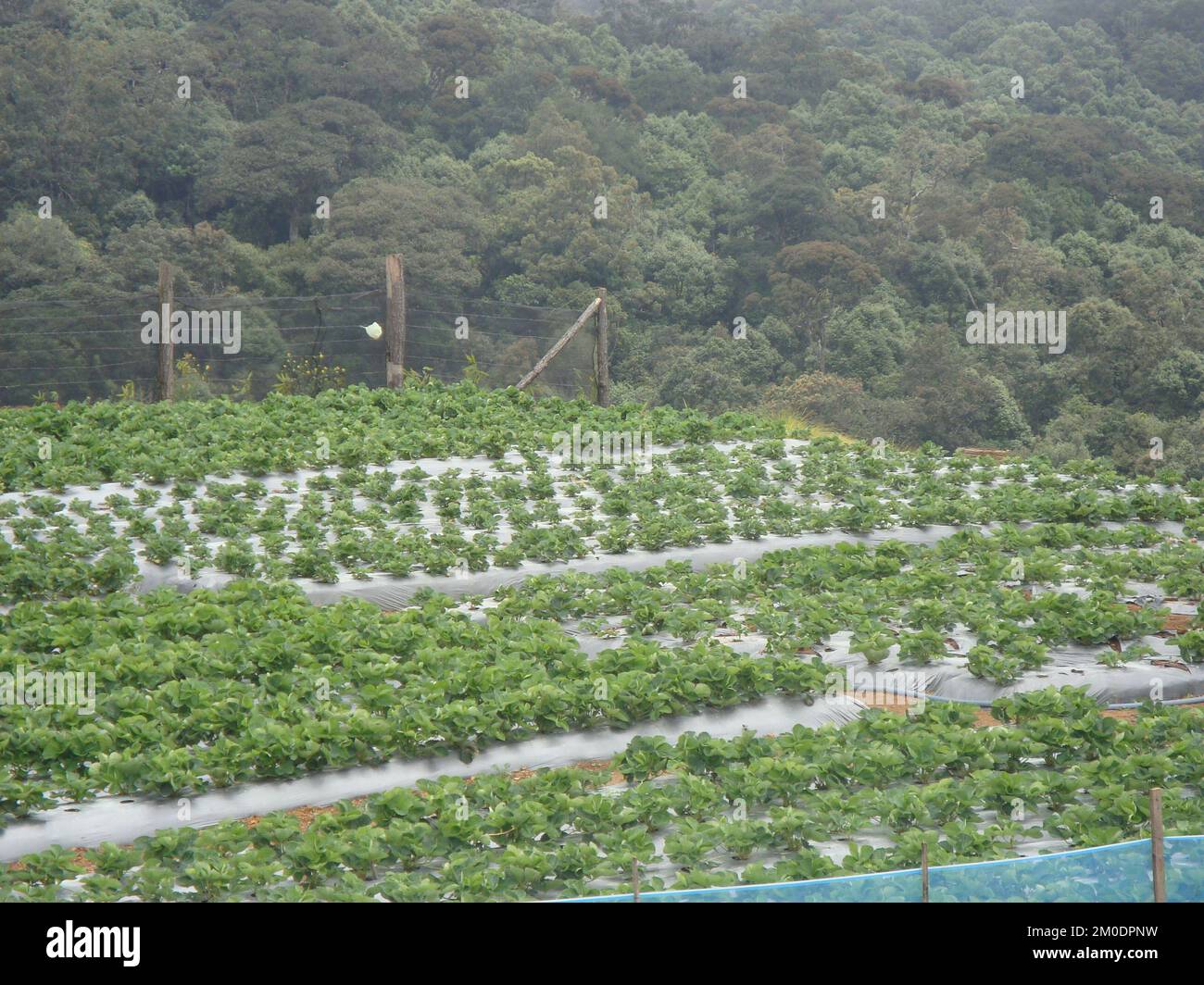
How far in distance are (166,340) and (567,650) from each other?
323 inches

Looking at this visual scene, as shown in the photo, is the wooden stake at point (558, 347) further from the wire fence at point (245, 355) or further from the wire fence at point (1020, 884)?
the wire fence at point (1020, 884)

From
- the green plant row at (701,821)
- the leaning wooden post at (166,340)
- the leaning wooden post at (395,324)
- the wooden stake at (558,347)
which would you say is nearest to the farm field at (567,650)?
the green plant row at (701,821)

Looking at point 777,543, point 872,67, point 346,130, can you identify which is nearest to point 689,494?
point 777,543

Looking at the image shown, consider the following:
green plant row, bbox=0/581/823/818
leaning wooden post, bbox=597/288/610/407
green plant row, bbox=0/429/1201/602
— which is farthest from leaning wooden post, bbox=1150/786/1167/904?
leaning wooden post, bbox=597/288/610/407

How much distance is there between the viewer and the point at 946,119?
38156 mm

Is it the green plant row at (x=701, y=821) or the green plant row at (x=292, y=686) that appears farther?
the green plant row at (x=292, y=686)

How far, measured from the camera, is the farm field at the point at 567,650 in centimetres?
457

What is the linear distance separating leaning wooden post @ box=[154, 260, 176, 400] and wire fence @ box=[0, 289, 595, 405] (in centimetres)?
27

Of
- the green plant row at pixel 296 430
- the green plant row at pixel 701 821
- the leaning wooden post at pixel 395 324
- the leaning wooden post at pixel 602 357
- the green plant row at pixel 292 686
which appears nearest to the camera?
the green plant row at pixel 701 821

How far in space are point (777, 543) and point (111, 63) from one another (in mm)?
28013

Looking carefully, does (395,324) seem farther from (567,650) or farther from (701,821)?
(701,821)

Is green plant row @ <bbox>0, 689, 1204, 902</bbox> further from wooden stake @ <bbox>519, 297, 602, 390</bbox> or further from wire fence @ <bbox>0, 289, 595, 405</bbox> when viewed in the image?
wire fence @ <bbox>0, 289, 595, 405</bbox>

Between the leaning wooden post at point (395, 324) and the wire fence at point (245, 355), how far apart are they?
0.81 ft

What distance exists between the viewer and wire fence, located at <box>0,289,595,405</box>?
47.4ft
